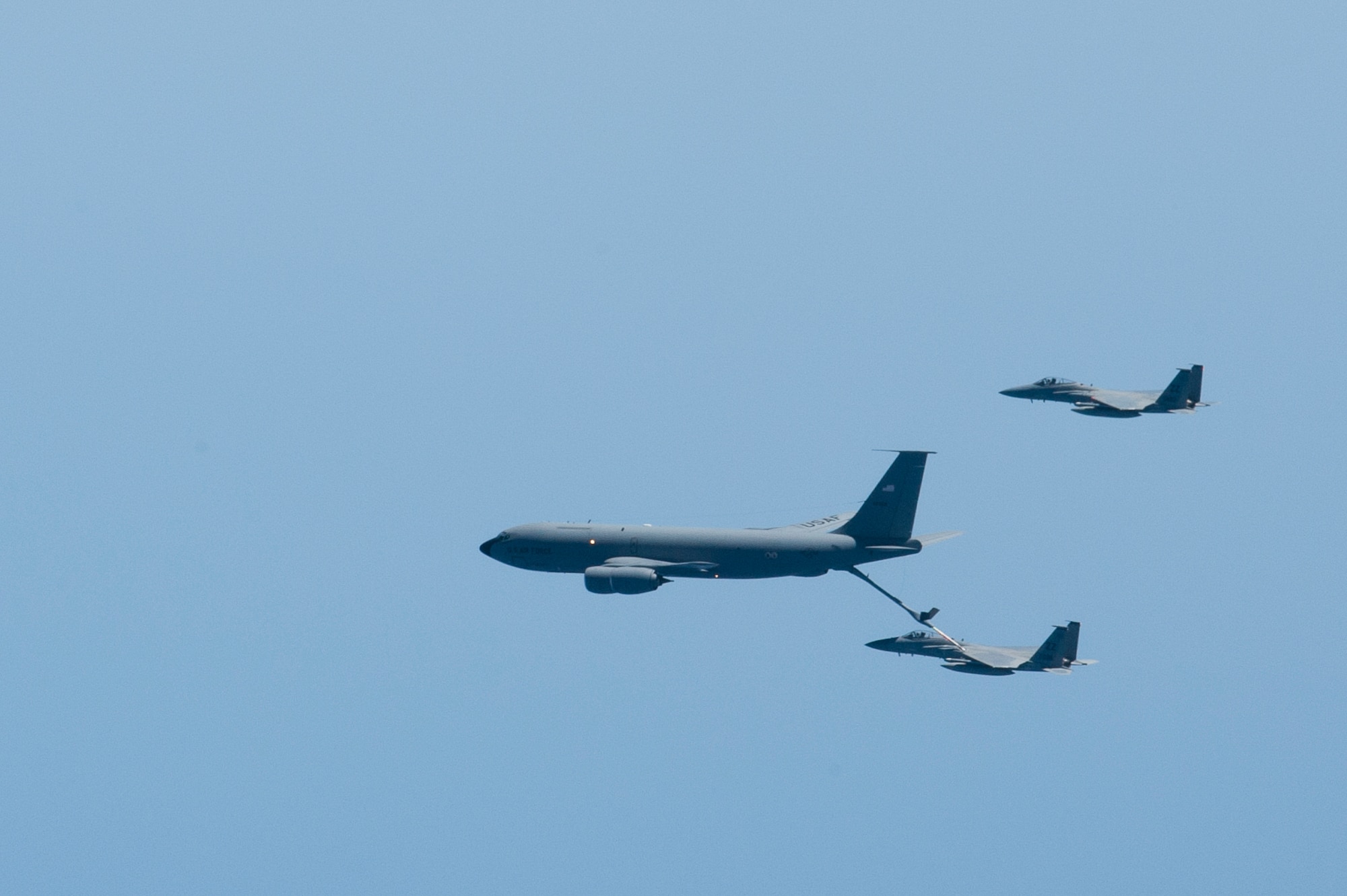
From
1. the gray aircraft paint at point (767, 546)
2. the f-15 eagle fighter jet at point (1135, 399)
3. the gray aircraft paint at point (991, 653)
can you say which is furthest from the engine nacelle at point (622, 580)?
the f-15 eagle fighter jet at point (1135, 399)

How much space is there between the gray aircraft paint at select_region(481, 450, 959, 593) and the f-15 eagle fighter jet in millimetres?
23693

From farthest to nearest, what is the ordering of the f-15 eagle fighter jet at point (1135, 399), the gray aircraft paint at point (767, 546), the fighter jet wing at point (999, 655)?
A: the f-15 eagle fighter jet at point (1135, 399)
the fighter jet wing at point (999, 655)
the gray aircraft paint at point (767, 546)

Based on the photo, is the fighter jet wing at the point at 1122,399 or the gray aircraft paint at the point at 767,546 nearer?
the gray aircraft paint at the point at 767,546

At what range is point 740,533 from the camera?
363 ft

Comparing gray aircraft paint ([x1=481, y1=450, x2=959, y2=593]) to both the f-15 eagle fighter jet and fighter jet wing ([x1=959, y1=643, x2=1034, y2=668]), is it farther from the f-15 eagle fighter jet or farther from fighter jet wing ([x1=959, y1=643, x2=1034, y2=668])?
the f-15 eagle fighter jet

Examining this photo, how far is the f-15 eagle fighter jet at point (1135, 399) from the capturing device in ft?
419

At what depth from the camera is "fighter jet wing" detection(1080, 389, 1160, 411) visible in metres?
129

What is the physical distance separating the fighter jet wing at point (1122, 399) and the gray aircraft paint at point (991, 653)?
2108cm

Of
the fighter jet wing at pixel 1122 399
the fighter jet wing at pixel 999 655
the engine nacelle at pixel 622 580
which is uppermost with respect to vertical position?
the fighter jet wing at pixel 1122 399

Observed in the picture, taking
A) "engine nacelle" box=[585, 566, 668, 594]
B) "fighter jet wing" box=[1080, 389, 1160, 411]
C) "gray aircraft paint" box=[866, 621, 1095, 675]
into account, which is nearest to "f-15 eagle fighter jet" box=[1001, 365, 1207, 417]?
"fighter jet wing" box=[1080, 389, 1160, 411]

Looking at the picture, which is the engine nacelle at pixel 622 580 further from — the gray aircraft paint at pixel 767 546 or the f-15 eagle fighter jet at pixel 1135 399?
the f-15 eagle fighter jet at pixel 1135 399

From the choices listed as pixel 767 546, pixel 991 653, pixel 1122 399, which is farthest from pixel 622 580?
pixel 1122 399

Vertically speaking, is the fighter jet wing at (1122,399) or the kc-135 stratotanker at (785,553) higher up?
the fighter jet wing at (1122,399)

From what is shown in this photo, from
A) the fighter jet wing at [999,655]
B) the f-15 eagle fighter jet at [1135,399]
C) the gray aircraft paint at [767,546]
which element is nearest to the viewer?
the gray aircraft paint at [767,546]
